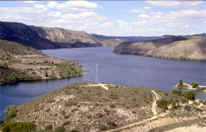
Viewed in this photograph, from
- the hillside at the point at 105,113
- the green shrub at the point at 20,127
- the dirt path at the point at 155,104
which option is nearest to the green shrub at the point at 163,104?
the hillside at the point at 105,113

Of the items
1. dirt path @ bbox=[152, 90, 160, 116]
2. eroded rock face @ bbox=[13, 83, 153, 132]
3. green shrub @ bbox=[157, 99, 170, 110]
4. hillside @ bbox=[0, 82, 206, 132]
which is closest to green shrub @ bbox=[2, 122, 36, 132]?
hillside @ bbox=[0, 82, 206, 132]

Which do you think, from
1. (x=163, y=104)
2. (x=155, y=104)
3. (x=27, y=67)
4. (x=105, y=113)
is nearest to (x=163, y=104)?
(x=163, y=104)

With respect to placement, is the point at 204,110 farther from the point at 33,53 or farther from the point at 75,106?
the point at 33,53

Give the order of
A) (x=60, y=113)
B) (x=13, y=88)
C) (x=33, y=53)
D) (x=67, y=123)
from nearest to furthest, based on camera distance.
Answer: (x=67, y=123), (x=60, y=113), (x=13, y=88), (x=33, y=53)

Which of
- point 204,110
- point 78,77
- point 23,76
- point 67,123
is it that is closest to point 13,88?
point 23,76

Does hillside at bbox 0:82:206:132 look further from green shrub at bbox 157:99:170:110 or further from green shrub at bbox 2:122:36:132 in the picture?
green shrub at bbox 2:122:36:132

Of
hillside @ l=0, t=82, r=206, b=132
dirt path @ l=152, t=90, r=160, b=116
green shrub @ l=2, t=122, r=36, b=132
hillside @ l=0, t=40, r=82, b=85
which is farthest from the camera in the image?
hillside @ l=0, t=40, r=82, b=85

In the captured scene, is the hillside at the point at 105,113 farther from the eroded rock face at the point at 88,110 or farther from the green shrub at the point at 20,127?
the green shrub at the point at 20,127
